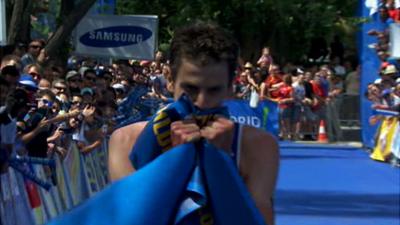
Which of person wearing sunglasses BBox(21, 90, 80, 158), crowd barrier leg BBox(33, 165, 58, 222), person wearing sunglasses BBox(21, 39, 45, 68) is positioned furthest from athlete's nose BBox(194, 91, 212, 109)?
person wearing sunglasses BBox(21, 39, 45, 68)

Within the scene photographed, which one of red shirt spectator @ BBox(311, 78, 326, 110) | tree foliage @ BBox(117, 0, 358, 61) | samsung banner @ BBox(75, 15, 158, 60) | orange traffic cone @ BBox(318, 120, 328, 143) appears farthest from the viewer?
red shirt spectator @ BBox(311, 78, 326, 110)

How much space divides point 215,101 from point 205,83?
66 millimetres

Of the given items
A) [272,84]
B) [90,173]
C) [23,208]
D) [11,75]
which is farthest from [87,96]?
[272,84]

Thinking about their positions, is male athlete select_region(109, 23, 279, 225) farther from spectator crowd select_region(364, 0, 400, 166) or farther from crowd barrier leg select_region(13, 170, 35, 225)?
spectator crowd select_region(364, 0, 400, 166)

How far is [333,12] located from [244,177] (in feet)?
85.1

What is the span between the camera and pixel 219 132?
3.76 m

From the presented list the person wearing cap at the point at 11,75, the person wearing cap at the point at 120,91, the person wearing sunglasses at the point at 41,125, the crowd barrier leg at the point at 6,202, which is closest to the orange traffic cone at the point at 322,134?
the person wearing cap at the point at 120,91

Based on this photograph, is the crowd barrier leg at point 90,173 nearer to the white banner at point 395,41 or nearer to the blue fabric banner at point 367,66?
the white banner at point 395,41

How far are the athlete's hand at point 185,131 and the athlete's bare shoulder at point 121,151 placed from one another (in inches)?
7.7

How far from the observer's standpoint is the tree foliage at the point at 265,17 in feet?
80.5

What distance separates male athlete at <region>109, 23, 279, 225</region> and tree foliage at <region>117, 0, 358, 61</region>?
53.9 ft

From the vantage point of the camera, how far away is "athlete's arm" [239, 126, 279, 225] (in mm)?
3883

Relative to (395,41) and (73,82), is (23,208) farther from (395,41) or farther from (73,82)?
(73,82)

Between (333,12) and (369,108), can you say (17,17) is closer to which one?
(369,108)
